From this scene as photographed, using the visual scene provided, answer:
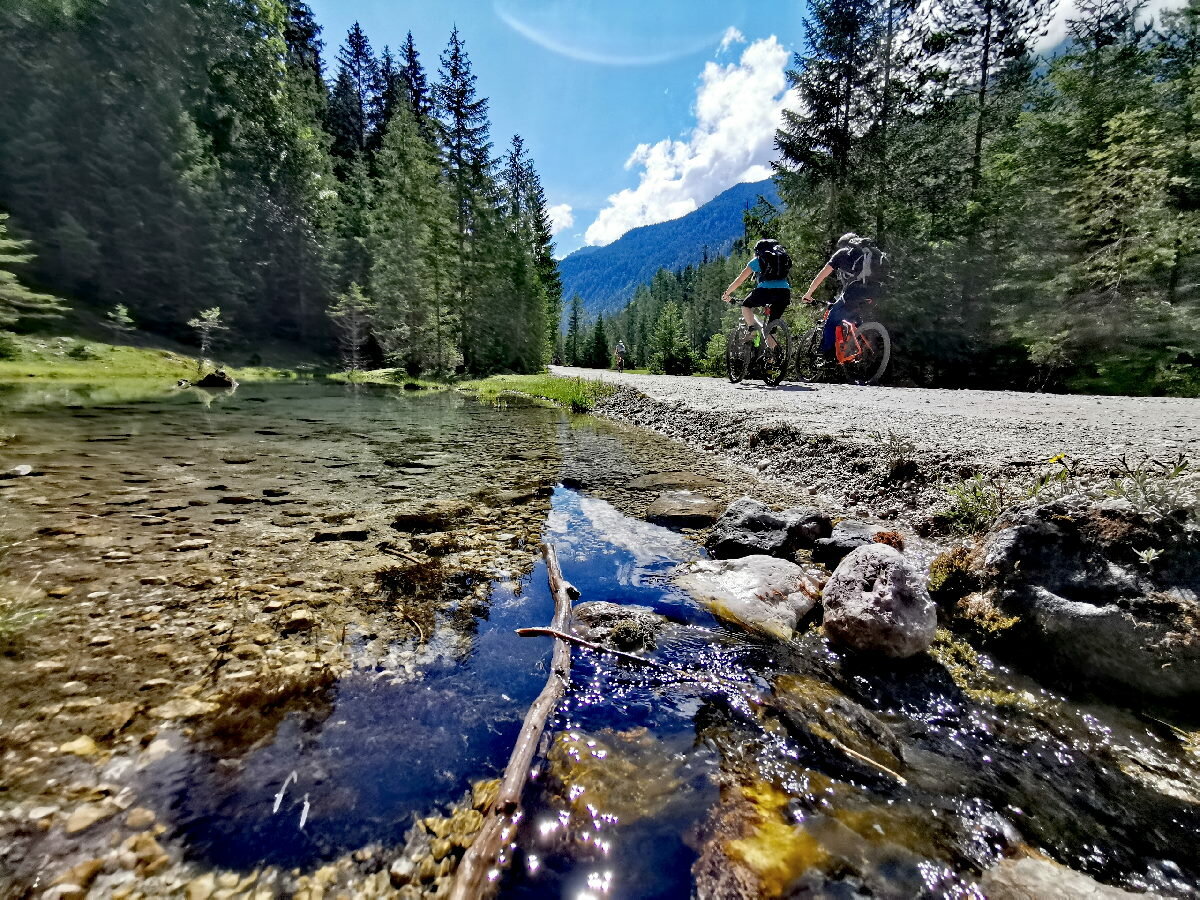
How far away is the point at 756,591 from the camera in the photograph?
3660 mm

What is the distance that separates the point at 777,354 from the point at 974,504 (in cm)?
1067

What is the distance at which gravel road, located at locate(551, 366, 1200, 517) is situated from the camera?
467 centimetres

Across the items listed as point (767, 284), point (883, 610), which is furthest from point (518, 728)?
point (767, 284)

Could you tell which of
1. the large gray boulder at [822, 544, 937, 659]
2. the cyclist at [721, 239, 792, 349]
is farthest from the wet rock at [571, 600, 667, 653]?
the cyclist at [721, 239, 792, 349]

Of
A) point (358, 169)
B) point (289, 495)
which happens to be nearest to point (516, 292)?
point (358, 169)

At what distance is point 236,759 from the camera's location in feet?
6.95

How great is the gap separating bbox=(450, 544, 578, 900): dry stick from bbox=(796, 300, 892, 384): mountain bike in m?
12.6

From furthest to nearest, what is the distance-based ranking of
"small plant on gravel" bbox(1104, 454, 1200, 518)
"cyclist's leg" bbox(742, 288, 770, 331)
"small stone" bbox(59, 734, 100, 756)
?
"cyclist's leg" bbox(742, 288, 770, 331) < "small plant on gravel" bbox(1104, 454, 1200, 518) < "small stone" bbox(59, 734, 100, 756)

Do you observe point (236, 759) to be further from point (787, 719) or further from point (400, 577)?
point (787, 719)

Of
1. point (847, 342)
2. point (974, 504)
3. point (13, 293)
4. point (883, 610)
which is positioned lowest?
point (883, 610)

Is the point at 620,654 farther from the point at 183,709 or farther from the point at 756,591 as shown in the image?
the point at 183,709

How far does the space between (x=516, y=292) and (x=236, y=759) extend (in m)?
41.9

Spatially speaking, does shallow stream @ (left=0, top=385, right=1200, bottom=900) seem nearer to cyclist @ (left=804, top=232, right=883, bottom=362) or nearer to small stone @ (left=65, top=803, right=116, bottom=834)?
small stone @ (left=65, top=803, right=116, bottom=834)

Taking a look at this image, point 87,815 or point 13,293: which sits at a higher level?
point 13,293
